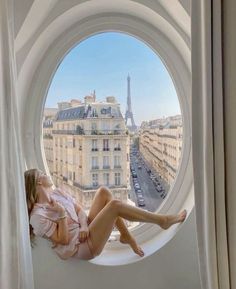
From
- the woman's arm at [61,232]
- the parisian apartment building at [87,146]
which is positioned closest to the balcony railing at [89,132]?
the parisian apartment building at [87,146]

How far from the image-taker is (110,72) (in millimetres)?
1736

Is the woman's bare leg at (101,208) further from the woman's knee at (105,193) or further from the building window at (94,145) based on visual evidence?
the building window at (94,145)

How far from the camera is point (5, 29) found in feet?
3.56

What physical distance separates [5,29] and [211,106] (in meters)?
0.76

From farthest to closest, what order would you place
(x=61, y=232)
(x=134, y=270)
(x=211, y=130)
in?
(x=134, y=270) → (x=61, y=232) → (x=211, y=130)

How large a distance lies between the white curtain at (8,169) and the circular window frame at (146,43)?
538 millimetres

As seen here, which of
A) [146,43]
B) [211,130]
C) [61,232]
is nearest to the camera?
[211,130]

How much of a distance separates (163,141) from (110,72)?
0.49m

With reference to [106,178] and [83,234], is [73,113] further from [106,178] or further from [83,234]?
[83,234]

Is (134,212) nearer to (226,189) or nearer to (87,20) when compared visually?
(226,189)

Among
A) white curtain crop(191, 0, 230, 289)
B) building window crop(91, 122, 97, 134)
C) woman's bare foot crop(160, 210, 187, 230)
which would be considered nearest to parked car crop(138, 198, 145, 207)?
woman's bare foot crop(160, 210, 187, 230)

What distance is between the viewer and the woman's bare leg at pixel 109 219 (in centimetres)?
151

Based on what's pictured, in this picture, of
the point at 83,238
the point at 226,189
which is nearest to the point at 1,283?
the point at 83,238

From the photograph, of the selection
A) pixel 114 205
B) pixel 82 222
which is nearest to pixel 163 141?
pixel 114 205
